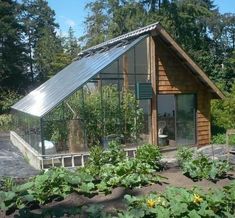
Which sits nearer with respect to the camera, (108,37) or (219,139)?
(219,139)

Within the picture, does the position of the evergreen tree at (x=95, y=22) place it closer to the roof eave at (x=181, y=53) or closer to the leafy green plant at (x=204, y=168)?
the roof eave at (x=181, y=53)

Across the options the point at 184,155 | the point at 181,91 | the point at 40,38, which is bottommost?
the point at 184,155

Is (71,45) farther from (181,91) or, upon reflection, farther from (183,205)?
(183,205)

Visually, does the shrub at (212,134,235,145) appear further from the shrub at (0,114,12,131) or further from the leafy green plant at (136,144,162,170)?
the shrub at (0,114,12,131)

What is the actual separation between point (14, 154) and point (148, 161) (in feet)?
26.8

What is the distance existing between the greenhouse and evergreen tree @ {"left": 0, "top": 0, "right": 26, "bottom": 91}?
23874 millimetres

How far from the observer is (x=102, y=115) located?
12.4 meters

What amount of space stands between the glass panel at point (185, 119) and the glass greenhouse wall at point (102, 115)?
1.34m

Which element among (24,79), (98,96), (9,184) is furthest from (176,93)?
(24,79)

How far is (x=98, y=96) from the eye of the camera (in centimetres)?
1271

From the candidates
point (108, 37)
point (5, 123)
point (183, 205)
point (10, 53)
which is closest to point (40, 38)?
point (10, 53)

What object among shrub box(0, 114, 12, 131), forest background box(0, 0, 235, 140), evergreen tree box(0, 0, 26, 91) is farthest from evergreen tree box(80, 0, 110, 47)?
shrub box(0, 114, 12, 131)

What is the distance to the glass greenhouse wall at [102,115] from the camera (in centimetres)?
1168

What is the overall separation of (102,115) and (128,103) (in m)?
1.02
